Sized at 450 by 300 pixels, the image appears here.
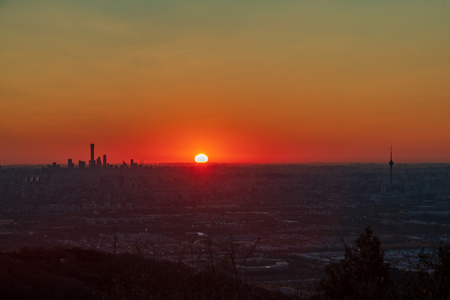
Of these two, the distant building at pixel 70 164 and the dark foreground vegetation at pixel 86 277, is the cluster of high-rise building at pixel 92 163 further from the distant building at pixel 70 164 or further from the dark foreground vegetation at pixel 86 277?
the dark foreground vegetation at pixel 86 277

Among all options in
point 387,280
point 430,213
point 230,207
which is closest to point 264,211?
point 230,207

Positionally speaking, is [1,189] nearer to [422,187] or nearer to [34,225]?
[34,225]

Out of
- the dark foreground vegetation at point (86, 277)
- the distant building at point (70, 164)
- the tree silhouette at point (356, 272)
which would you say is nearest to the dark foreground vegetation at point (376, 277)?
the tree silhouette at point (356, 272)

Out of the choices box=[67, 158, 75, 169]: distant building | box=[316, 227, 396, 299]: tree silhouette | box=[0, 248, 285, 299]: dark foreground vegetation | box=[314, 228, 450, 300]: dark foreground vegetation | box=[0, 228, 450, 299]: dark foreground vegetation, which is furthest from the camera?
box=[67, 158, 75, 169]: distant building

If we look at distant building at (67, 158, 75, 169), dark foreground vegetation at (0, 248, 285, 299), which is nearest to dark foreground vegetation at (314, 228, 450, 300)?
dark foreground vegetation at (0, 248, 285, 299)

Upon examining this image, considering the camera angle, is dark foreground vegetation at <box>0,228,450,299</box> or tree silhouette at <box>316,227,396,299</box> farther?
tree silhouette at <box>316,227,396,299</box>

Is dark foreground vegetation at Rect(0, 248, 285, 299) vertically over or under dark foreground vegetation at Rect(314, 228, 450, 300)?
under

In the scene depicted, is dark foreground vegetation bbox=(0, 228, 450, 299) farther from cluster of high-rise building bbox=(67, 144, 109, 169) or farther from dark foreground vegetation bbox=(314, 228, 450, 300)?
cluster of high-rise building bbox=(67, 144, 109, 169)

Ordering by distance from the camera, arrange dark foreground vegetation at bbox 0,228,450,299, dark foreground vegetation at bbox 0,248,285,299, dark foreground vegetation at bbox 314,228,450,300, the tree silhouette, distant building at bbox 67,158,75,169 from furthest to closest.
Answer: distant building at bbox 67,158,75,169
dark foreground vegetation at bbox 0,248,285,299
the tree silhouette
dark foreground vegetation at bbox 0,228,450,299
dark foreground vegetation at bbox 314,228,450,300

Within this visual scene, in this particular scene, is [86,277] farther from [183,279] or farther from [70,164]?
[70,164]
